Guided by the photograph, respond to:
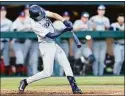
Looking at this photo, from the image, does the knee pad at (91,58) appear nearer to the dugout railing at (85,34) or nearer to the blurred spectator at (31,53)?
the dugout railing at (85,34)

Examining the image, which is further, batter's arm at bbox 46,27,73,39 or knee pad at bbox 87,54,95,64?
knee pad at bbox 87,54,95,64

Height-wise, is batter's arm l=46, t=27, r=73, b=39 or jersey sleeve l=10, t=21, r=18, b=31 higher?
batter's arm l=46, t=27, r=73, b=39

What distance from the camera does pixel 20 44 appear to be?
12.1 metres

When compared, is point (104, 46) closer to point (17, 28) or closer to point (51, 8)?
point (17, 28)

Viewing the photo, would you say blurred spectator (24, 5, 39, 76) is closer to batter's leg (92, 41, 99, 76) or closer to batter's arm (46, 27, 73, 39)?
batter's leg (92, 41, 99, 76)

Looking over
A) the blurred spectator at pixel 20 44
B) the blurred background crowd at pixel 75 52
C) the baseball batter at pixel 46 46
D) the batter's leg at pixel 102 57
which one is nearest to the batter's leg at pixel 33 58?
the blurred background crowd at pixel 75 52

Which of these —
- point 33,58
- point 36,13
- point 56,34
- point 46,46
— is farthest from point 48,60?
point 33,58

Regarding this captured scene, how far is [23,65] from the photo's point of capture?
12.0 meters

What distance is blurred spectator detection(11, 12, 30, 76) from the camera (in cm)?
1189

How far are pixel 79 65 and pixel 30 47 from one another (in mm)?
1235

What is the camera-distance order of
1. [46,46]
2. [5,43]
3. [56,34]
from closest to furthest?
[56,34] → [46,46] → [5,43]

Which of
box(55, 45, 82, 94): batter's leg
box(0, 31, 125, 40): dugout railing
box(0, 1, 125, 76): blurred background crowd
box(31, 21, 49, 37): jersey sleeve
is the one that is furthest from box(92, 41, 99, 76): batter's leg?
box(31, 21, 49, 37): jersey sleeve

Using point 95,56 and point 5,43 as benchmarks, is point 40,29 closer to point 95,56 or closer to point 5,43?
point 95,56

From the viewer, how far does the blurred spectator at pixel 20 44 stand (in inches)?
468
